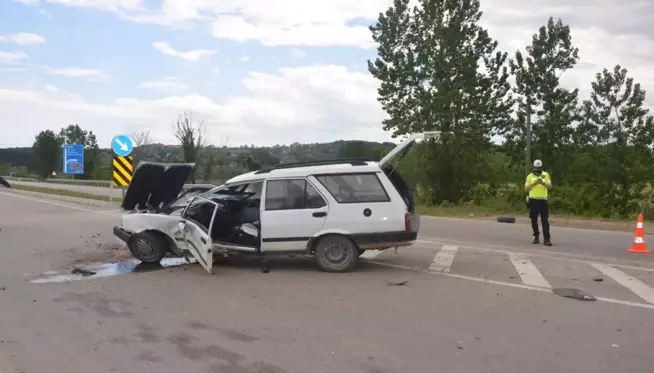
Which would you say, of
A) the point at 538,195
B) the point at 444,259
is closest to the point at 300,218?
the point at 444,259

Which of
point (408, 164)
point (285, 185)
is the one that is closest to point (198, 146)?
point (408, 164)

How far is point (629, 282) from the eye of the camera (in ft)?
27.8

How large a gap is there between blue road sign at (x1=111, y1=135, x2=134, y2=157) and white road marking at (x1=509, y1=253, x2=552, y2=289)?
1718 centimetres

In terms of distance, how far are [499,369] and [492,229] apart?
11269 mm

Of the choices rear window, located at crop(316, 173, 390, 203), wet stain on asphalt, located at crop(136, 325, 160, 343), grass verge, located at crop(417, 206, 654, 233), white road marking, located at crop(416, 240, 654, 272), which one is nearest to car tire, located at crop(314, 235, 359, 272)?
rear window, located at crop(316, 173, 390, 203)

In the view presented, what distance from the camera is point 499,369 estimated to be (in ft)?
16.1

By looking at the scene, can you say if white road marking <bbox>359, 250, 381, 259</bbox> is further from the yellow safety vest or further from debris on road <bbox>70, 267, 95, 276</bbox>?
debris on road <bbox>70, 267, 95, 276</bbox>

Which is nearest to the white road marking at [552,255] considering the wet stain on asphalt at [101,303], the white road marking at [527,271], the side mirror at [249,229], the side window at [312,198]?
the white road marking at [527,271]

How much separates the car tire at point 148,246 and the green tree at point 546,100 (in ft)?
58.3

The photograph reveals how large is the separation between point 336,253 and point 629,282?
416 cm

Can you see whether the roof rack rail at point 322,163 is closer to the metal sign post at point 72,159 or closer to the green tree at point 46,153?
the metal sign post at point 72,159

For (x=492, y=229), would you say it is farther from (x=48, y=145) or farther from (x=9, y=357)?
(x=48, y=145)

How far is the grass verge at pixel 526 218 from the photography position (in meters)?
17.0

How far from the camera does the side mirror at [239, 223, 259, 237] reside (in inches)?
364
